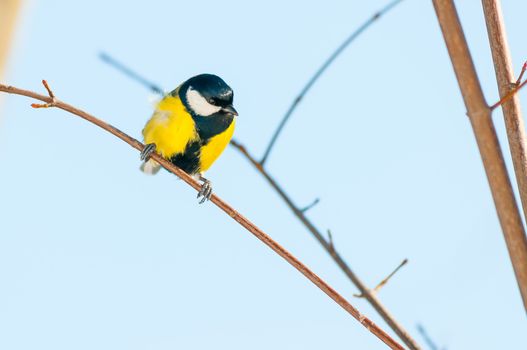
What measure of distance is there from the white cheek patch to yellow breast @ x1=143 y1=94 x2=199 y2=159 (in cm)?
6

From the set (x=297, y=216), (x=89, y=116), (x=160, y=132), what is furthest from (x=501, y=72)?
(x=160, y=132)

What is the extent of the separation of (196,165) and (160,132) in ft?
0.81

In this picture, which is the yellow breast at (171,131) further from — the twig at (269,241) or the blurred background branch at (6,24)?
the twig at (269,241)

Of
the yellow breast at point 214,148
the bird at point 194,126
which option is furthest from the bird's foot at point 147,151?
the yellow breast at point 214,148

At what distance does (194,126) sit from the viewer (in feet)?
10.4

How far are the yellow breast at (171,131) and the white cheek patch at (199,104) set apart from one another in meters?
0.06

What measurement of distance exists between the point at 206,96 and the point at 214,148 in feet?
0.84

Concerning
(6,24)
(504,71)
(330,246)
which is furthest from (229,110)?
(504,71)

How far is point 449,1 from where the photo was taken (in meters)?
1.41

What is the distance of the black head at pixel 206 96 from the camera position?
3.24 meters

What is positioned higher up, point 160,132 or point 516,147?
point 516,147

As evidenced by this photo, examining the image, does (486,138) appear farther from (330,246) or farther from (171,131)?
(171,131)

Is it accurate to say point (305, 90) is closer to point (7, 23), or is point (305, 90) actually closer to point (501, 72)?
point (501, 72)

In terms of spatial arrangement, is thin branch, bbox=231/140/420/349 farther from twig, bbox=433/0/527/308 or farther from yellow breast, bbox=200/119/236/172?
yellow breast, bbox=200/119/236/172
